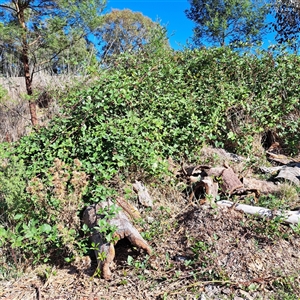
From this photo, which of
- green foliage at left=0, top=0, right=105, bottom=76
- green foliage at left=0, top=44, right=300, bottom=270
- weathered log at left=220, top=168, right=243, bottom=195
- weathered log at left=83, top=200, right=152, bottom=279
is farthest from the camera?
green foliage at left=0, top=0, right=105, bottom=76

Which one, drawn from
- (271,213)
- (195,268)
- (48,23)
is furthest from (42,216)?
(48,23)

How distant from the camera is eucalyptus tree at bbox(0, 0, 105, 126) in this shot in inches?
157

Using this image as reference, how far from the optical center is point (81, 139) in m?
3.04

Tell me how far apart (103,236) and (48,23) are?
3437 mm

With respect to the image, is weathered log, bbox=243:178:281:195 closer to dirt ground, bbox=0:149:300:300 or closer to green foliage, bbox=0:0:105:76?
dirt ground, bbox=0:149:300:300

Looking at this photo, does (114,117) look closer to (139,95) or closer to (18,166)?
(139,95)

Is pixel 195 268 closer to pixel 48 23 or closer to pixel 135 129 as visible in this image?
pixel 135 129

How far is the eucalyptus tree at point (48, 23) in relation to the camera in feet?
13.1

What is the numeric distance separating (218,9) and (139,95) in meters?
13.4

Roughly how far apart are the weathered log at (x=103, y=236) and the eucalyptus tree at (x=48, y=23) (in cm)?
255

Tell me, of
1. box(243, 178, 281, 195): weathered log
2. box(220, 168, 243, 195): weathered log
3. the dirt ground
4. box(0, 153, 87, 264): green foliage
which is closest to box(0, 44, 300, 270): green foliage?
box(0, 153, 87, 264): green foliage

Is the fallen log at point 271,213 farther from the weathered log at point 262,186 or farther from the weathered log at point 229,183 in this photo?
the weathered log at point 262,186

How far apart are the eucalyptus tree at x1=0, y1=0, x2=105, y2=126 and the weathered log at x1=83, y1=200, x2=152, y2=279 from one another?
8.36 feet

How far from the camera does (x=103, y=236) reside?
207 centimetres
